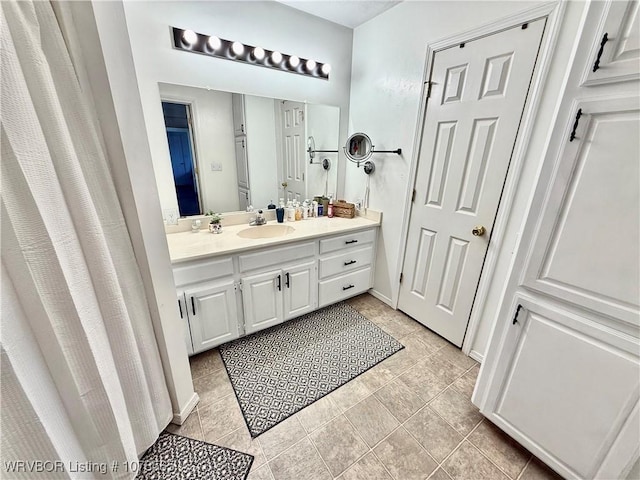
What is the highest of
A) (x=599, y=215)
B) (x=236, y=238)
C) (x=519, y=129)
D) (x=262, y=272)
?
(x=519, y=129)

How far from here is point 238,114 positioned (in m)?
1.94

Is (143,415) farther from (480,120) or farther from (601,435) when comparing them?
(480,120)

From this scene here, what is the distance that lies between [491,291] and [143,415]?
2.07 meters

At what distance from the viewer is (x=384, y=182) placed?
2229mm

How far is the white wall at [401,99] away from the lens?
133 centimetres

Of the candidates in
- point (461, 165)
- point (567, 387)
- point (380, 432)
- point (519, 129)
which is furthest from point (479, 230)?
point (380, 432)

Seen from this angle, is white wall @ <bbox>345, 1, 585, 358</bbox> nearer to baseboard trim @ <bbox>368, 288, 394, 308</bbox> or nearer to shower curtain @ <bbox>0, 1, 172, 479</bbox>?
baseboard trim @ <bbox>368, 288, 394, 308</bbox>

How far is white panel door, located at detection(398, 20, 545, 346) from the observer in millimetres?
1411

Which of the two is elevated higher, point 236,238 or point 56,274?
point 56,274

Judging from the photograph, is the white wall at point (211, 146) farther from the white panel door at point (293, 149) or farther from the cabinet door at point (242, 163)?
the white panel door at point (293, 149)

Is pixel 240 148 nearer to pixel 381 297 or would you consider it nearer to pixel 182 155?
pixel 182 155

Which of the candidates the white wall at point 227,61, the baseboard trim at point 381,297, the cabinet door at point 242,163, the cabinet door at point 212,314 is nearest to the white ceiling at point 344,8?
the white wall at point 227,61

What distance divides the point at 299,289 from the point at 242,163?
1158mm

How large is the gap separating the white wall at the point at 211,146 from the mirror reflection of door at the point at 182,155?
38mm
